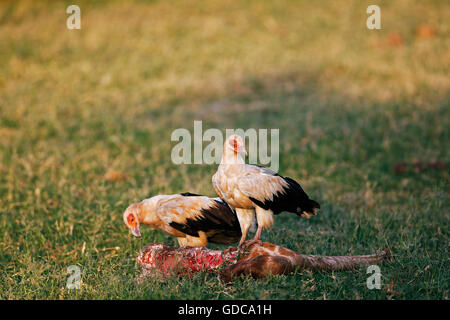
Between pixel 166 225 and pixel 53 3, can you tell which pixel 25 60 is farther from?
pixel 166 225

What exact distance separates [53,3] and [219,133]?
992 centimetres

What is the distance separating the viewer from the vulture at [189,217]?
4500 mm

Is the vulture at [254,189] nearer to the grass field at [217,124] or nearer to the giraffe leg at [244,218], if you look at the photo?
the giraffe leg at [244,218]

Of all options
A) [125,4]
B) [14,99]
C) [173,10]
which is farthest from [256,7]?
[14,99]

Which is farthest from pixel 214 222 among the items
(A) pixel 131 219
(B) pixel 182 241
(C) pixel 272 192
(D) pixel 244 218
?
(A) pixel 131 219

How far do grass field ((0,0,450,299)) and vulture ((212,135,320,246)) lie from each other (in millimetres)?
645

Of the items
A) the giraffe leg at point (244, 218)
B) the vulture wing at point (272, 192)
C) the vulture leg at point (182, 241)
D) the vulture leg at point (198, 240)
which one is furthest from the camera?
the vulture leg at point (182, 241)

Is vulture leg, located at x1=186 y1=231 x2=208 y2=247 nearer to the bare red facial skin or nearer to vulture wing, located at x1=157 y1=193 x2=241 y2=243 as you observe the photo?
vulture wing, located at x1=157 y1=193 x2=241 y2=243

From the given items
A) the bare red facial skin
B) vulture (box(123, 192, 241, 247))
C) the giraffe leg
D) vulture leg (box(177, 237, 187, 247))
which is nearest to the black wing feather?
vulture (box(123, 192, 241, 247))

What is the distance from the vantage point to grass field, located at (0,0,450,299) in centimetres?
451

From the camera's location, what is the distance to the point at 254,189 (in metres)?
4.14

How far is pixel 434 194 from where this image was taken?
607 centimetres

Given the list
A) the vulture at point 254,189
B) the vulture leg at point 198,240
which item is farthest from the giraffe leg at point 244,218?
the vulture leg at point 198,240

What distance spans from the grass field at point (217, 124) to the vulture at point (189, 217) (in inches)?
18.5
